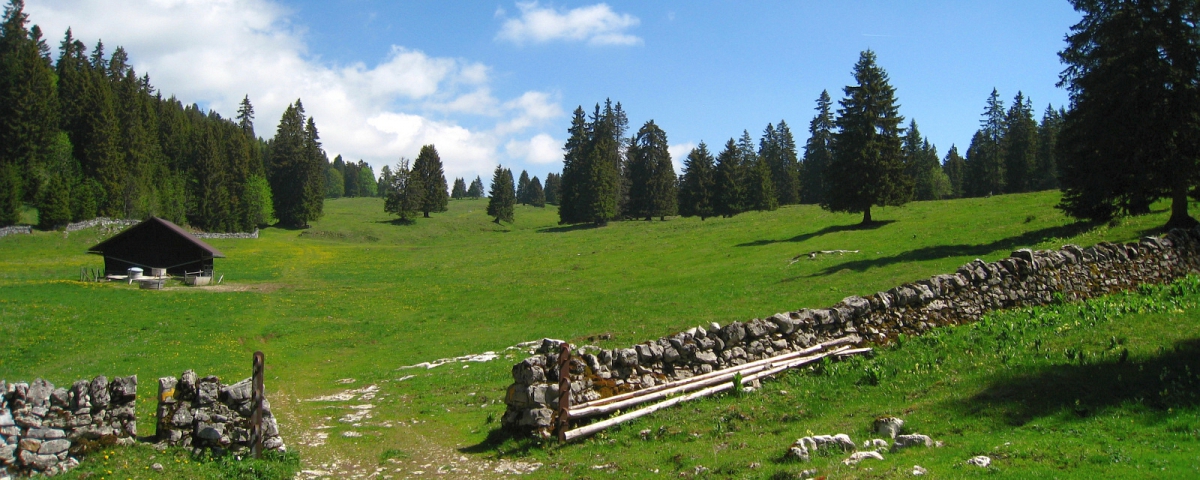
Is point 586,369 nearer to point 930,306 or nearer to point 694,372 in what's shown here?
point 694,372

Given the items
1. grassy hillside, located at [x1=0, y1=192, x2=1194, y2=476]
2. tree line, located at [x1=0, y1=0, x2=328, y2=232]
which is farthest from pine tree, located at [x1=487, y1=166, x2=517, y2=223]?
grassy hillside, located at [x1=0, y1=192, x2=1194, y2=476]

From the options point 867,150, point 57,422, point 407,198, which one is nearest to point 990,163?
point 867,150

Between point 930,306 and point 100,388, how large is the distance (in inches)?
668

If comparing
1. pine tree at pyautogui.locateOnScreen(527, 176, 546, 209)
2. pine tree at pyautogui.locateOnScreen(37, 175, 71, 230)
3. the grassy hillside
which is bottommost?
the grassy hillside

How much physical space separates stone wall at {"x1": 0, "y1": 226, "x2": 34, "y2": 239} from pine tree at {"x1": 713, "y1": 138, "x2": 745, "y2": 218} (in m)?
80.1

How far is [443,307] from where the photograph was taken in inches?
1558

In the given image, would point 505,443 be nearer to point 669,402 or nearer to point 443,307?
point 669,402

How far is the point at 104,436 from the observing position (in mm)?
11008

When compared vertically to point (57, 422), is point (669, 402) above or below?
below

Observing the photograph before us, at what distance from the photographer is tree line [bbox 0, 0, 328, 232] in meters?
85.2

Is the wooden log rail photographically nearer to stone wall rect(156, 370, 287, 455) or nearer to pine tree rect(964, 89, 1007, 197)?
stone wall rect(156, 370, 287, 455)

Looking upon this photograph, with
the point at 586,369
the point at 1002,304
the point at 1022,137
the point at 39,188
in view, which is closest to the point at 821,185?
the point at 1022,137

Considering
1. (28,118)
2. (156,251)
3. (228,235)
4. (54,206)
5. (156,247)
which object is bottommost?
(156,251)

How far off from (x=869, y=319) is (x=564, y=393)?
25.0 ft
